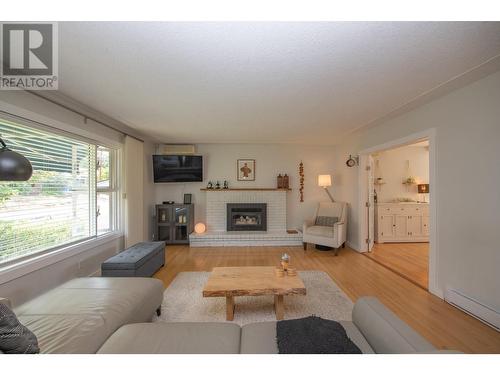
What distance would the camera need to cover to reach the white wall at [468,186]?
1.92m

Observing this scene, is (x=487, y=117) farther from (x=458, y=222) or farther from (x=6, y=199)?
(x=6, y=199)

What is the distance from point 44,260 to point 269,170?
4209 mm

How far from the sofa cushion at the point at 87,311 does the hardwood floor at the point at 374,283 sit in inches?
44.8

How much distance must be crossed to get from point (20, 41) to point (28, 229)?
176 centimetres

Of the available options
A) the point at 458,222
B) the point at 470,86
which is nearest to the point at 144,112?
the point at 470,86

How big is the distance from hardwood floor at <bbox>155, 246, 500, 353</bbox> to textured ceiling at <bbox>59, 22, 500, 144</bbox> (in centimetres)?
225

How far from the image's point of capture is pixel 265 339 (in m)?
1.16

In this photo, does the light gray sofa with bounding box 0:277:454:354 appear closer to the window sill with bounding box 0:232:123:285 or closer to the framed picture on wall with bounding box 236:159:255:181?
the window sill with bounding box 0:232:123:285

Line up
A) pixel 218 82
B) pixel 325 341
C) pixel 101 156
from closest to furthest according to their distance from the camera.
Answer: pixel 325 341
pixel 218 82
pixel 101 156

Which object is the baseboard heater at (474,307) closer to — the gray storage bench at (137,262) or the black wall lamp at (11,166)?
the gray storage bench at (137,262)

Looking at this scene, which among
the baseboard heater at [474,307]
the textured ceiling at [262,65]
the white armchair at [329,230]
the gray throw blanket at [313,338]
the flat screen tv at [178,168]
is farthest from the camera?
the flat screen tv at [178,168]

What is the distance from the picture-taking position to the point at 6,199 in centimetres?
198

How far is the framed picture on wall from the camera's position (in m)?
5.27

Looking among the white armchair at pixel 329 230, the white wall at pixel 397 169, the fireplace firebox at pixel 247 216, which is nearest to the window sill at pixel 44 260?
the fireplace firebox at pixel 247 216
